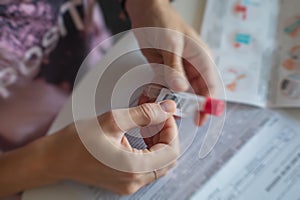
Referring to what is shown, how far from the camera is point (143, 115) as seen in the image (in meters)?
0.42

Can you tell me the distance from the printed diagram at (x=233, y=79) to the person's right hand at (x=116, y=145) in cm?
15

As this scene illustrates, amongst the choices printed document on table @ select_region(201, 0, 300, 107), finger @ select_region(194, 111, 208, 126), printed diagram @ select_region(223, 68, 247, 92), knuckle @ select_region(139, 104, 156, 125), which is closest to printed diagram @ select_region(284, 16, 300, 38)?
printed document on table @ select_region(201, 0, 300, 107)

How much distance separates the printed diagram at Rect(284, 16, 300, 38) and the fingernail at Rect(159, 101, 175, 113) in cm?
30

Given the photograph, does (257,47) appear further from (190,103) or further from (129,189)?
(129,189)

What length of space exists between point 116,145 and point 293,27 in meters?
0.36

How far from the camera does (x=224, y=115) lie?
56cm

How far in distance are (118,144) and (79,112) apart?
0.35 feet

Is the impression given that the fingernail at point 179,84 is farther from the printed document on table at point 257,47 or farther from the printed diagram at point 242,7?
the printed diagram at point 242,7

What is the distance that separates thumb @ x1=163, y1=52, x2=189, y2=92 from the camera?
19.8 inches

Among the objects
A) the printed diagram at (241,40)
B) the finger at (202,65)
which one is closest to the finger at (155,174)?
the finger at (202,65)

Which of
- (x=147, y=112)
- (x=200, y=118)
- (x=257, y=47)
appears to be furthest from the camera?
(x=257, y=47)

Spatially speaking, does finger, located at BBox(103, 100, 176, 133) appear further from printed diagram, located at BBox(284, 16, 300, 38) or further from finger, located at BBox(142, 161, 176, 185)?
printed diagram, located at BBox(284, 16, 300, 38)

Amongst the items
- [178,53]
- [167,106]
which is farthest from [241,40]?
[167,106]

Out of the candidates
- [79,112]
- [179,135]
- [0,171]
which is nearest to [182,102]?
[179,135]
